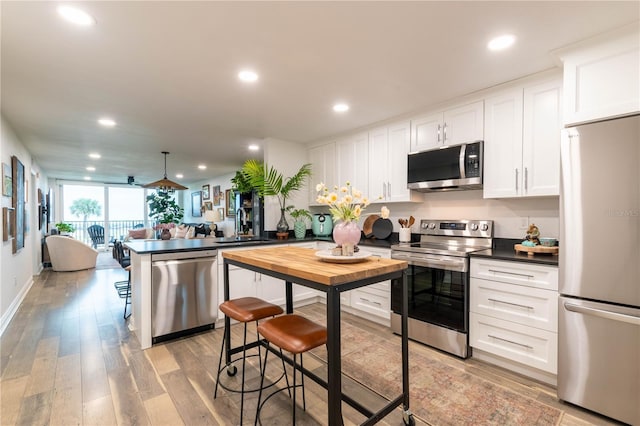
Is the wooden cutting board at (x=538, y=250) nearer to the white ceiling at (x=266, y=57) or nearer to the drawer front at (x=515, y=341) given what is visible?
the drawer front at (x=515, y=341)

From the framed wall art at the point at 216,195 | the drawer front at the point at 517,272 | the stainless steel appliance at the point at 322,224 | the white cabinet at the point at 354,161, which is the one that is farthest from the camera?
the framed wall art at the point at 216,195

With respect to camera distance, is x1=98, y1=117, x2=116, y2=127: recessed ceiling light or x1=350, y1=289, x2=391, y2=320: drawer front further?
x1=98, y1=117, x2=116, y2=127: recessed ceiling light

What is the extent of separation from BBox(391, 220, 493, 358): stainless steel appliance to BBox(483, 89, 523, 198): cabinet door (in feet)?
1.47

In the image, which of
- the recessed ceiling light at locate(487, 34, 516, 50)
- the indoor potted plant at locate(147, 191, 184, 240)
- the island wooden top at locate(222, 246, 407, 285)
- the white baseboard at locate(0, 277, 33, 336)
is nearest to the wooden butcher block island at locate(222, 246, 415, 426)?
the island wooden top at locate(222, 246, 407, 285)

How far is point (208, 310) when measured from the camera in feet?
10.4

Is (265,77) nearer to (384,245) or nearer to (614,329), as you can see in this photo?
(384,245)

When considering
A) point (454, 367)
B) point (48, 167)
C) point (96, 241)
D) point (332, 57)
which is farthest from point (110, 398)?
point (96, 241)

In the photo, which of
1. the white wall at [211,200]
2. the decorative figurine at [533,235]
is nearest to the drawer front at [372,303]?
the decorative figurine at [533,235]

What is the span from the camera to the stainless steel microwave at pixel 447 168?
2783 millimetres

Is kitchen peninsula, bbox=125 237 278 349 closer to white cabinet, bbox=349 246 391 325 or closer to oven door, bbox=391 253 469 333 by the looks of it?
white cabinet, bbox=349 246 391 325

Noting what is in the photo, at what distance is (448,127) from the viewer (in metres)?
3.02

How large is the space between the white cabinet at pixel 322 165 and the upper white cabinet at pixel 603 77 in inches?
106

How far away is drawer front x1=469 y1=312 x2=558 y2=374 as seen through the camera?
2.11 meters

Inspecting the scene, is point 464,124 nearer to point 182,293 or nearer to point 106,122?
point 182,293
